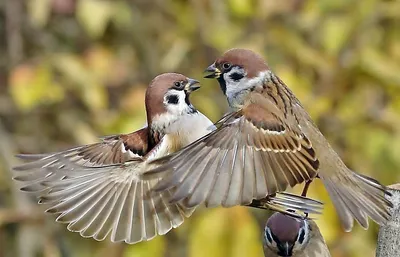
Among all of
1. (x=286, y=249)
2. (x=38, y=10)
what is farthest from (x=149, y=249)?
(x=286, y=249)

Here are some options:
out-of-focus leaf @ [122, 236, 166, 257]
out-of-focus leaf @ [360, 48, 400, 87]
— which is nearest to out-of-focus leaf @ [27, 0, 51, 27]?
out-of-focus leaf @ [122, 236, 166, 257]

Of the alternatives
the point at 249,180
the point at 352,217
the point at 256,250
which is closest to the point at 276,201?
the point at 249,180

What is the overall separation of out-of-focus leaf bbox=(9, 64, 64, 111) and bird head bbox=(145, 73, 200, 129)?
6.22 ft

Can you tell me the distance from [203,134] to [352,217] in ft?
1.10

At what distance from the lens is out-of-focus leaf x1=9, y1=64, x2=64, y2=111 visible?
365cm

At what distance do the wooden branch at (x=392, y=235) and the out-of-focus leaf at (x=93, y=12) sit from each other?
8.01 feet

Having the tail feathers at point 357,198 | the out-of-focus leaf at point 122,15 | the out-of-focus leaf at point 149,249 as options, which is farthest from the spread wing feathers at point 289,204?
the out-of-focus leaf at point 122,15

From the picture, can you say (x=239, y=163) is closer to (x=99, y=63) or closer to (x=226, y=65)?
(x=226, y=65)

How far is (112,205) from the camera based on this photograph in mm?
1736

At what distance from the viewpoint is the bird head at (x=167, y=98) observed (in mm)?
1799

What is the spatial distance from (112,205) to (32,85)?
2051mm

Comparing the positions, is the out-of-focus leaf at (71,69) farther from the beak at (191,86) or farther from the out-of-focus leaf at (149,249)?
the beak at (191,86)

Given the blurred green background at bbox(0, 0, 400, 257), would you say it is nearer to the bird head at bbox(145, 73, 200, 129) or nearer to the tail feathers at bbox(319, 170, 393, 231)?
the tail feathers at bbox(319, 170, 393, 231)

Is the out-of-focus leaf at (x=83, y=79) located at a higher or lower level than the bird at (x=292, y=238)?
higher
